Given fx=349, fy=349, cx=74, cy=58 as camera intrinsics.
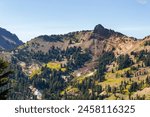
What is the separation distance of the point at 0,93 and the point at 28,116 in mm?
24825

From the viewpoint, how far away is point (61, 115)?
1440cm

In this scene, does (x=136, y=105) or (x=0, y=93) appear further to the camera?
(x=0, y=93)

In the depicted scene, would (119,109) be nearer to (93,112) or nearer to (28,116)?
(93,112)

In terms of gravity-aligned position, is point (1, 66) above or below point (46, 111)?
above

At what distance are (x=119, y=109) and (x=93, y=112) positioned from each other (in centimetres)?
110

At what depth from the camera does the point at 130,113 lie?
14.5m

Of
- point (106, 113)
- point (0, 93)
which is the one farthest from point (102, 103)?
point (0, 93)

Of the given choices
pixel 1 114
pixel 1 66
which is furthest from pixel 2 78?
pixel 1 114

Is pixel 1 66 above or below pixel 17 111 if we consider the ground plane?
above

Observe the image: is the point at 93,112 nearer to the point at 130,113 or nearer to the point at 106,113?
the point at 106,113

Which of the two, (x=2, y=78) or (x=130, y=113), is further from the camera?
→ (x=2, y=78)

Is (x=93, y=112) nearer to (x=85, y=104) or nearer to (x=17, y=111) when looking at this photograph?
(x=85, y=104)

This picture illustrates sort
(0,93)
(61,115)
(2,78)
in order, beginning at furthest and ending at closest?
(2,78)
(0,93)
(61,115)

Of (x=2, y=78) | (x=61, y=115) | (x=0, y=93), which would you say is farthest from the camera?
(x=2, y=78)
